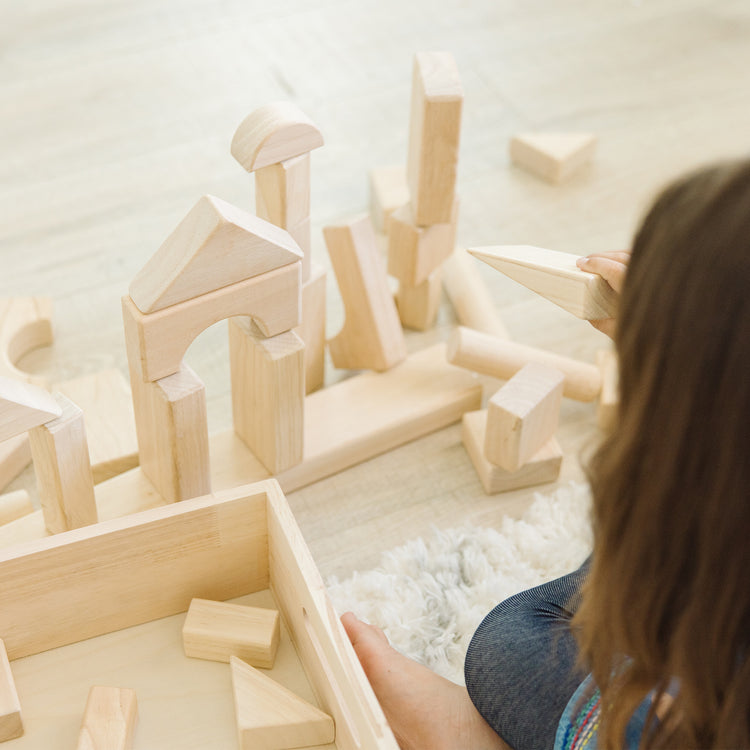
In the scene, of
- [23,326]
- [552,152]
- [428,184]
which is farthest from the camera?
[552,152]

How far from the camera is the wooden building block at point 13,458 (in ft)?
3.05

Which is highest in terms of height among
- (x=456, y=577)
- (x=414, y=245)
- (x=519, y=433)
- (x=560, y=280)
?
(x=560, y=280)

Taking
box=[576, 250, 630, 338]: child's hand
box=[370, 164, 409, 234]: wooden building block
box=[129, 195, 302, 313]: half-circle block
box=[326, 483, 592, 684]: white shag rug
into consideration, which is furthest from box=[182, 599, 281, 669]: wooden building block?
box=[370, 164, 409, 234]: wooden building block

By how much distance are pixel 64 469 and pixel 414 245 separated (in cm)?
42

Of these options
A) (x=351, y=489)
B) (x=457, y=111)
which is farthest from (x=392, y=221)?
(x=351, y=489)

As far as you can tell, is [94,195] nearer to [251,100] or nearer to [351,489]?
[251,100]

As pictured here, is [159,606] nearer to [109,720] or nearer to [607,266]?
[109,720]

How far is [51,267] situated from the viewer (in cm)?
118

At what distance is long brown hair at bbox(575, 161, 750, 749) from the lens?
428mm

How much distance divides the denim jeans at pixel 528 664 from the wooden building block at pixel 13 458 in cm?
48

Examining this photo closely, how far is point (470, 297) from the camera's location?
44.4 inches

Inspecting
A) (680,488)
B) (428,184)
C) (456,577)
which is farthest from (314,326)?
(680,488)

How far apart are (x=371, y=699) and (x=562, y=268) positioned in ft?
1.12

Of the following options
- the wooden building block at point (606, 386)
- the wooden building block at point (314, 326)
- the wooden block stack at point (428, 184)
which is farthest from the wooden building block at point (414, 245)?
the wooden building block at point (606, 386)
